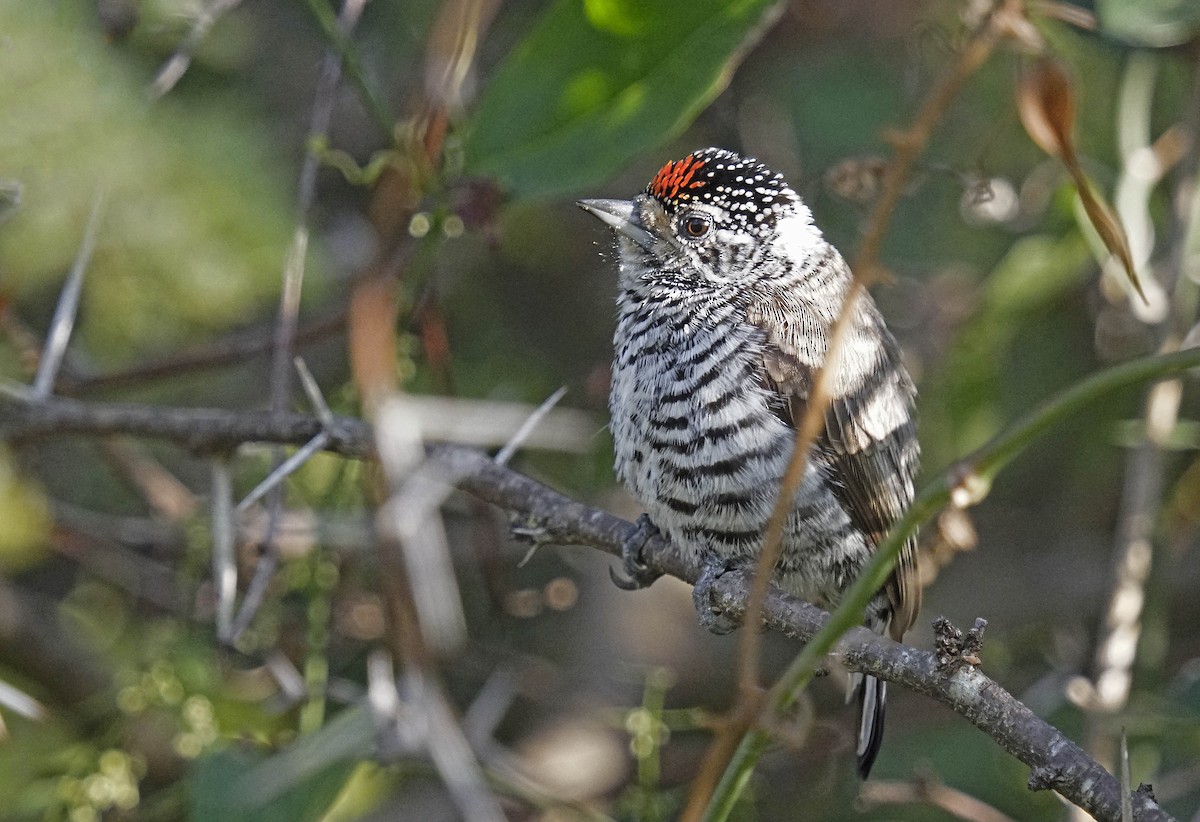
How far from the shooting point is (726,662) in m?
4.51

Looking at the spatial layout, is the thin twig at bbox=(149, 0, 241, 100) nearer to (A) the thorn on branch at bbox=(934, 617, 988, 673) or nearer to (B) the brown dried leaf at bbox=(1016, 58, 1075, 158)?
(B) the brown dried leaf at bbox=(1016, 58, 1075, 158)

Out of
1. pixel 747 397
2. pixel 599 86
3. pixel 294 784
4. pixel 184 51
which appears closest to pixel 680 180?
pixel 599 86

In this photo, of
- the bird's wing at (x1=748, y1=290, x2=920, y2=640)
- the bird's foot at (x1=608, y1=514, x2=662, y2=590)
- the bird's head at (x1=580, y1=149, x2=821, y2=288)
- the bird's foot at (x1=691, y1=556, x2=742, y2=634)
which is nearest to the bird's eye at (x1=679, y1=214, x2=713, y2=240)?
the bird's head at (x1=580, y1=149, x2=821, y2=288)

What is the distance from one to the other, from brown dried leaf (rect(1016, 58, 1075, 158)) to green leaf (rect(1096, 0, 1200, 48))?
122 centimetres

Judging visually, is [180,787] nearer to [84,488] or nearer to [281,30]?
[84,488]

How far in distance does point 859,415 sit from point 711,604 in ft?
2.04

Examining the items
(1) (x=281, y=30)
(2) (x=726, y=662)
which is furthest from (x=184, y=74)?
(2) (x=726, y=662)

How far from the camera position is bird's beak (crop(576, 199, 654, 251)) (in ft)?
11.2

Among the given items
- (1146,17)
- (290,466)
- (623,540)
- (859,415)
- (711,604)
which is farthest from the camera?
(859,415)

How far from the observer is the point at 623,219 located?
3.41 metres

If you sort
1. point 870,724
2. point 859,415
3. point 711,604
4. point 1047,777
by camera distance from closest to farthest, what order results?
point 1047,777, point 711,604, point 859,415, point 870,724

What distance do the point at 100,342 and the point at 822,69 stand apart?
2.63m

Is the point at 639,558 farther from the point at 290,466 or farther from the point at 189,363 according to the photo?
the point at 189,363

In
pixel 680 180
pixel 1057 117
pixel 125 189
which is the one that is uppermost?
pixel 1057 117
